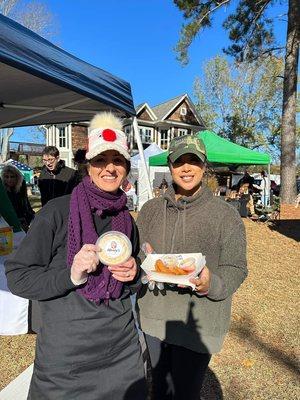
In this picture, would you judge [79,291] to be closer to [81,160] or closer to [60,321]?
[60,321]

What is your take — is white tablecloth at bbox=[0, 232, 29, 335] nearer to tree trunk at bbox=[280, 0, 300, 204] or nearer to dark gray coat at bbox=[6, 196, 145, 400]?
dark gray coat at bbox=[6, 196, 145, 400]

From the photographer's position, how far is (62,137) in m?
31.4

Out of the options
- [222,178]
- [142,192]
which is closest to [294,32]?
[222,178]

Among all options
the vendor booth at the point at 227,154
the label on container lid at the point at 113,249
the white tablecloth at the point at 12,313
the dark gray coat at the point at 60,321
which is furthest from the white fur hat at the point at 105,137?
the vendor booth at the point at 227,154

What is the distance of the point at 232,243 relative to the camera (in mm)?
1883

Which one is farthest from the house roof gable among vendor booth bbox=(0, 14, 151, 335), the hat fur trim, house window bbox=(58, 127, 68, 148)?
the hat fur trim

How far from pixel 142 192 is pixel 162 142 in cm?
1979

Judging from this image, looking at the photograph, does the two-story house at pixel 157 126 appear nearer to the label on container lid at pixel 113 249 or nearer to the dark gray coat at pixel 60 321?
the dark gray coat at pixel 60 321

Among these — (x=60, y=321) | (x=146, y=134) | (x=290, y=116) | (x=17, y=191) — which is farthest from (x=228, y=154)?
(x=146, y=134)

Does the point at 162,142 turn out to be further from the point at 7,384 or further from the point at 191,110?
the point at 7,384

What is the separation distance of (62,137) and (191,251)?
1218 inches

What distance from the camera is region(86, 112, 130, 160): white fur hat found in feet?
5.44

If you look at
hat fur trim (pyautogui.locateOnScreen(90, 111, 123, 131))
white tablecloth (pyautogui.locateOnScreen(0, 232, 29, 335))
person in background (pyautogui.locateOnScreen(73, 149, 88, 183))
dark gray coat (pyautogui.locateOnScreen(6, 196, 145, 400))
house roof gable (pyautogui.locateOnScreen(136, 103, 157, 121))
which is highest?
house roof gable (pyautogui.locateOnScreen(136, 103, 157, 121))

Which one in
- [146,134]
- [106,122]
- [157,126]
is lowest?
[106,122]
